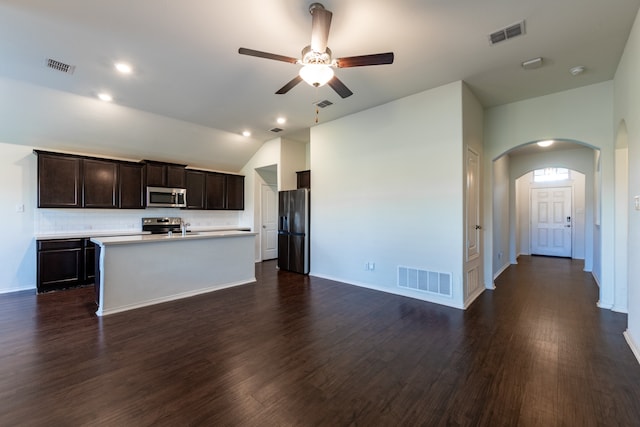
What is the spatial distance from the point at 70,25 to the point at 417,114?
409 centimetres

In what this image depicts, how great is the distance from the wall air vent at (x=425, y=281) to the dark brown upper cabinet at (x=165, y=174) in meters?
5.09

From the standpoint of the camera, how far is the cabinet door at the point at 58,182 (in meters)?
4.70

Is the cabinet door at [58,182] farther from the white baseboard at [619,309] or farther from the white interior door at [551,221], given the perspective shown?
the white interior door at [551,221]

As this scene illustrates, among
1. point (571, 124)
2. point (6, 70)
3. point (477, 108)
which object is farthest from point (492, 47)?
point (6, 70)

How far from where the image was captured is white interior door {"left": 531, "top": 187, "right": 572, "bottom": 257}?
25.9 feet

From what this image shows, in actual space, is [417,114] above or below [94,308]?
above

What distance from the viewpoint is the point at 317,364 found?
238 cm

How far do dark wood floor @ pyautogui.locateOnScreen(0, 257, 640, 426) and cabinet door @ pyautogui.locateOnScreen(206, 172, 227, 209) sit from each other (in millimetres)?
3369

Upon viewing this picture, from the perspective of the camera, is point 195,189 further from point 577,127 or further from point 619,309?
point 619,309

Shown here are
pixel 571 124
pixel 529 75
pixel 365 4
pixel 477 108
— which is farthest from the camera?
pixel 477 108

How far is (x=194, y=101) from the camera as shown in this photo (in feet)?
14.3

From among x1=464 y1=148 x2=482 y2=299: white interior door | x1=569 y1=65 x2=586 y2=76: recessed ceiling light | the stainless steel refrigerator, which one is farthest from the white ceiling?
the stainless steel refrigerator

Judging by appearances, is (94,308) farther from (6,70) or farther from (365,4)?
(365,4)

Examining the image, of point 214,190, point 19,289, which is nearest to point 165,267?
point 19,289
